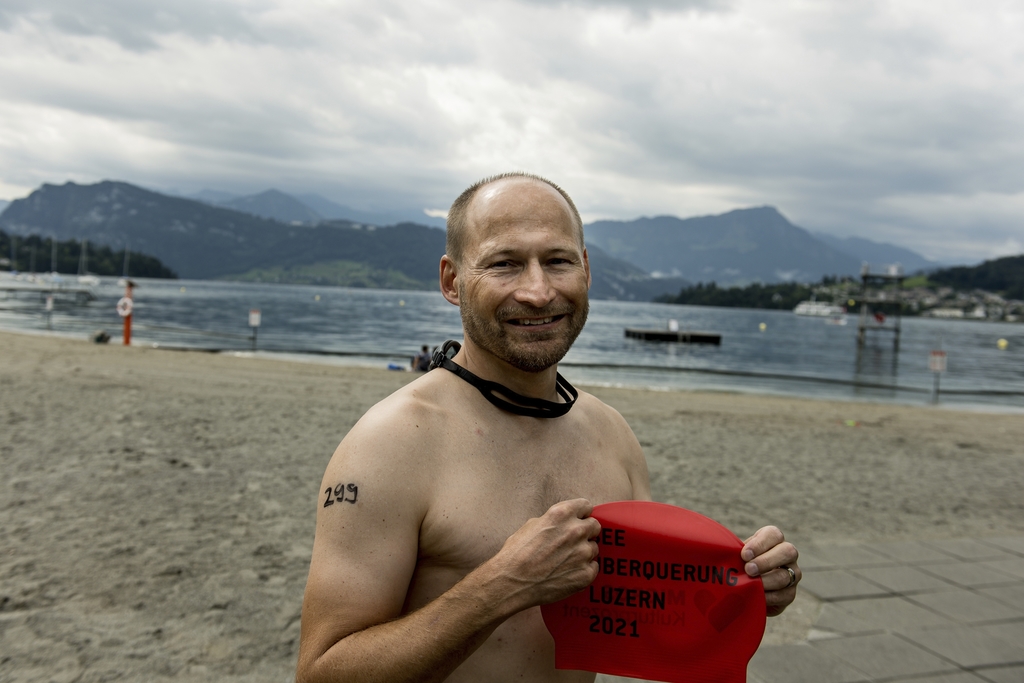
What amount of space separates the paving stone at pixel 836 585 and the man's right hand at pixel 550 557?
12.9 ft

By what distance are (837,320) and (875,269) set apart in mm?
70330

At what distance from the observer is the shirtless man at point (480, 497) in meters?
→ 1.26

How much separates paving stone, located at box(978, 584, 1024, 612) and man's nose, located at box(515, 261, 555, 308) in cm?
467

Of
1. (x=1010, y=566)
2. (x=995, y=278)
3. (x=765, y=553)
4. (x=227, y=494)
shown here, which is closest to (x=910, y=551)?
(x=1010, y=566)

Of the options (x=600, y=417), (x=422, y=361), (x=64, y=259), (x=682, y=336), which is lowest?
(x=422, y=361)

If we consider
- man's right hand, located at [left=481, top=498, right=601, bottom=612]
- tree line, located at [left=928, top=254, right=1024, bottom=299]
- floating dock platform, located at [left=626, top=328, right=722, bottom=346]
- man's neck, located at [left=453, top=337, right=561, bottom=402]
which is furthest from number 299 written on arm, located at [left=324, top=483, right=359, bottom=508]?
tree line, located at [left=928, top=254, right=1024, bottom=299]

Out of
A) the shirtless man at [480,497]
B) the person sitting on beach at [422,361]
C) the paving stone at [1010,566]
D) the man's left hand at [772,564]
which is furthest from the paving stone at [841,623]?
the person sitting on beach at [422,361]

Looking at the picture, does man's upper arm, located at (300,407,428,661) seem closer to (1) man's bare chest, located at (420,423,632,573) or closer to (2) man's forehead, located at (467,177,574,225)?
(1) man's bare chest, located at (420,423,632,573)

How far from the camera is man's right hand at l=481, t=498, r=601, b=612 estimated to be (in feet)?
4.10

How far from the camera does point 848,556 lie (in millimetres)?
5410

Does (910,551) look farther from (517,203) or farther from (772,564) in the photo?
(517,203)

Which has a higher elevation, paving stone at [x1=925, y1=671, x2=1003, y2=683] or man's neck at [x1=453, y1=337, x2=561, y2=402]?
man's neck at [x1=453, y1=337, x2=561, y2=402]

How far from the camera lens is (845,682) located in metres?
3.35

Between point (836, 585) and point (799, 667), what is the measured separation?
1458 mm
